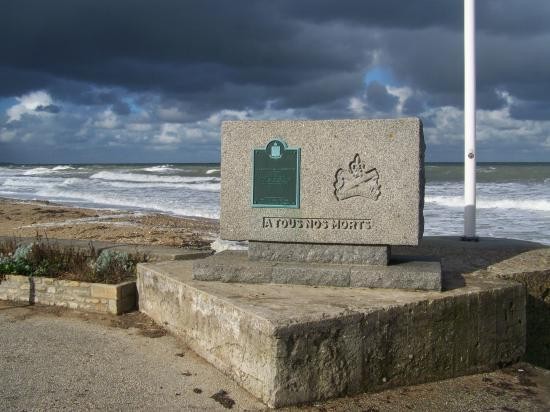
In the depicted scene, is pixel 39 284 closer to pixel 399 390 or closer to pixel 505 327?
pixel 399 390

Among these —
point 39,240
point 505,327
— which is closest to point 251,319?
point 505,327

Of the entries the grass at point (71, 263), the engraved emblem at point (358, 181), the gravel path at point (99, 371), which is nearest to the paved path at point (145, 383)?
the gravel path at point (99, 371)

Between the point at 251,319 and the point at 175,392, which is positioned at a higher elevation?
the point at 251,319

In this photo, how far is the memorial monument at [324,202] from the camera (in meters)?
4.68

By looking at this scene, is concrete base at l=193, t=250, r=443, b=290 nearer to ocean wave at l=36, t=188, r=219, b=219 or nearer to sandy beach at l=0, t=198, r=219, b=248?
sandy beach at l=0, t=198, r=219, b=248

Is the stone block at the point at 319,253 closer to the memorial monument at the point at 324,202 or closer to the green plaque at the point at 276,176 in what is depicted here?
the memorial monument at the point at 324,202

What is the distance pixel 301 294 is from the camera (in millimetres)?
4449

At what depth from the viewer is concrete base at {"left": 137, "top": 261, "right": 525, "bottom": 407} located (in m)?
3.69

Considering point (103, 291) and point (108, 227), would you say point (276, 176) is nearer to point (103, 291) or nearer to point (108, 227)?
point (103, 291)

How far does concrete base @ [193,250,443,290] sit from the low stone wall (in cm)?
116

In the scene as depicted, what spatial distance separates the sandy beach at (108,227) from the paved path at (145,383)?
5615 millimetres

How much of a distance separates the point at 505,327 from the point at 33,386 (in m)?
3.59

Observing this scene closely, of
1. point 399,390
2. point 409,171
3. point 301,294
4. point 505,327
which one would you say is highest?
point 409,171

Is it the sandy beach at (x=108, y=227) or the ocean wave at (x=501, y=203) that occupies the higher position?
the ocean wave at (x=501, y=203)
